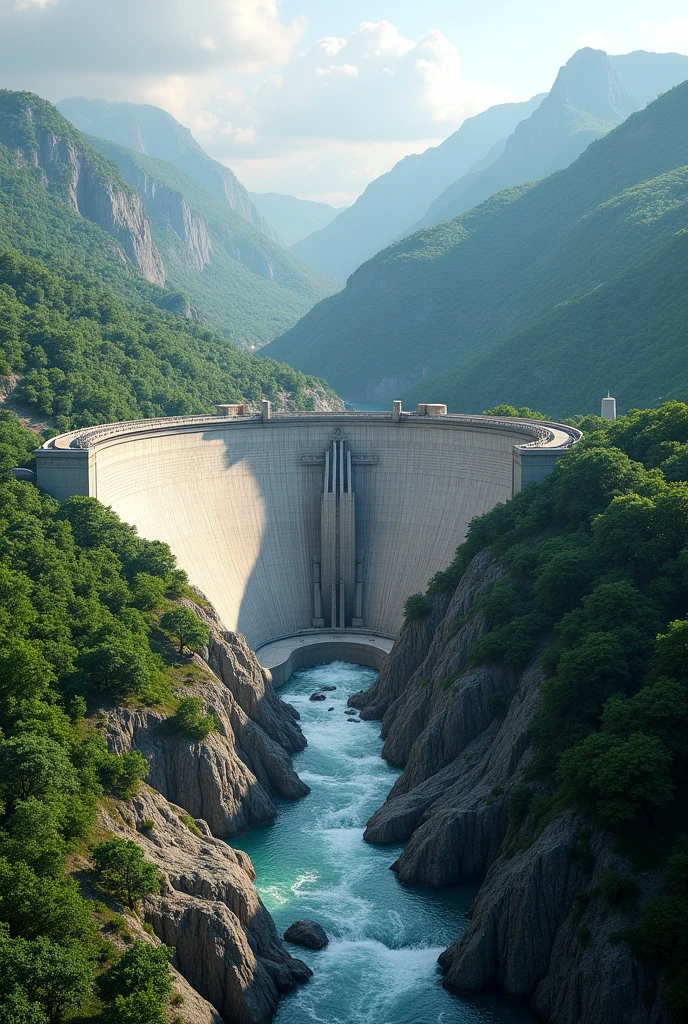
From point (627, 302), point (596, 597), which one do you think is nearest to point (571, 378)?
point (627, 302)

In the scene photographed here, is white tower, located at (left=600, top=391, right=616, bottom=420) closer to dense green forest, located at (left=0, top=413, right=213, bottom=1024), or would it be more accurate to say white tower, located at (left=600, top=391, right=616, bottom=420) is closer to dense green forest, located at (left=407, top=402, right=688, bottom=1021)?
dense green forest, located at (left=407, top=402, right=688, bottom=1021)

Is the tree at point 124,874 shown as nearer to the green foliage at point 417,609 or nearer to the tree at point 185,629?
the tree at point 185,629

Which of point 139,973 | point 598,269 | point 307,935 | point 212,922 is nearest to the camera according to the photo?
point 139,973

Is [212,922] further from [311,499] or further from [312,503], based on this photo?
[311,499]

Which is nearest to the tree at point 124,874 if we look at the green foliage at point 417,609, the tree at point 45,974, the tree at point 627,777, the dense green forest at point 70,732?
the dense green forest at point 70,732

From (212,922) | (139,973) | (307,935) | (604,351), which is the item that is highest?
(604,351)

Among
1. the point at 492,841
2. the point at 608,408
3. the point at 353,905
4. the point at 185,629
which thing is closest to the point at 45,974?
the point at 353,905
